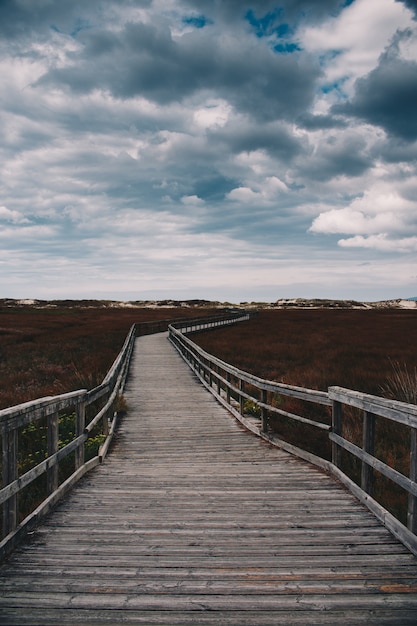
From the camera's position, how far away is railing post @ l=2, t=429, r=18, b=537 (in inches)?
155

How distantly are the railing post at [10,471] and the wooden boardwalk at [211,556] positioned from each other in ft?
0.80

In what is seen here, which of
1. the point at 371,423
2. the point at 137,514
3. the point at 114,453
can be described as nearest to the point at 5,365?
the point at 114,453

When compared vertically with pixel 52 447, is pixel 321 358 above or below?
below

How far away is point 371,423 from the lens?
4875 millimetres

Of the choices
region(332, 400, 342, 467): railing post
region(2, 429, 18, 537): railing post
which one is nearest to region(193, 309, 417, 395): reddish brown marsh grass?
region(332, 400, 342, 467): railing post

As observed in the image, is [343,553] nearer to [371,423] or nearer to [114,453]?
[371,423]

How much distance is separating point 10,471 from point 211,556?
73.7 inches

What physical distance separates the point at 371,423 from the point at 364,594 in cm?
197

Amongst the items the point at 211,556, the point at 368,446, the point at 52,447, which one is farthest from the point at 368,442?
the point at 52,447

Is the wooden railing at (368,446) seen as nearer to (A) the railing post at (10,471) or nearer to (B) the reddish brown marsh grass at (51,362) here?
(A) the railing post at (10,471)

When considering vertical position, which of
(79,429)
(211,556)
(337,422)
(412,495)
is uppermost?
(337,422)

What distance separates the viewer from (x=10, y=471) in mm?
4004

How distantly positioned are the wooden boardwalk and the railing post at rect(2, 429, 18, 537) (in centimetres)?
24

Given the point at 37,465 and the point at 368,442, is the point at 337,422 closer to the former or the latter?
the point at 368,442
